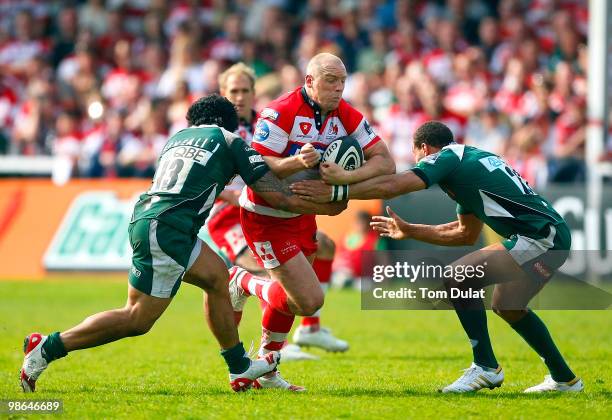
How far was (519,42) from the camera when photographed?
20094mm

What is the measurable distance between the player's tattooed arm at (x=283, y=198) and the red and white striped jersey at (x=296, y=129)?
0.38 meters

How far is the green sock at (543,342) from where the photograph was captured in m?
8.55

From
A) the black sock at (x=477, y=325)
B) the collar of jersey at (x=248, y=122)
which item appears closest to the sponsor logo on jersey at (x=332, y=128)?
the black sock at (x=477, y=325)

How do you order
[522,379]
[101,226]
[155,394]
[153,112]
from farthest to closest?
1. [153,112]
2. [101,226]
3. [522,379]
4. [155,394]

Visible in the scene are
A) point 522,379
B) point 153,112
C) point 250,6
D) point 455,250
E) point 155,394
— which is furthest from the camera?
point 250,6

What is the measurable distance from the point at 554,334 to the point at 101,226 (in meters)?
8.91

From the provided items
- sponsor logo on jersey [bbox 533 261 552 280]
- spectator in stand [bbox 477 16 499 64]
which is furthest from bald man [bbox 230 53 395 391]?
spectator in stand [bbox 477 16 499 64]

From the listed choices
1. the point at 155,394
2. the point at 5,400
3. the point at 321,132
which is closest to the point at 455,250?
the point at 321,132

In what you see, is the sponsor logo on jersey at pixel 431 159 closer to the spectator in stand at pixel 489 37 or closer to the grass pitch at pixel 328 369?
the grass pitch at pixel 328 369

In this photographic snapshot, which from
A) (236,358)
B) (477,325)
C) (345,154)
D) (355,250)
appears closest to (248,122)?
(345,154)

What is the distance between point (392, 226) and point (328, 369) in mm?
1856

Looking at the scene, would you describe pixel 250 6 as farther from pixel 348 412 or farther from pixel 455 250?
pixel 348 412

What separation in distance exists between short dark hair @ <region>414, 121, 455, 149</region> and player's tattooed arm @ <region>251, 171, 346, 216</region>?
3.05 ft

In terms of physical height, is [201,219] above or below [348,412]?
above
